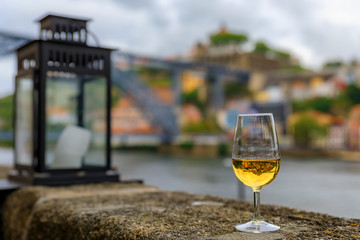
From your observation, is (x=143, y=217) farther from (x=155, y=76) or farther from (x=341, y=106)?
(x=155, y=76)

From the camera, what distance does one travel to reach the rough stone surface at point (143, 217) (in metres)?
1.44

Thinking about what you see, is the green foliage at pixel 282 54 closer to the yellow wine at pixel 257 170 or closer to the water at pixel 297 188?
the water at pixel 297 188

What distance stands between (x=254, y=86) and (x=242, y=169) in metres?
45.9

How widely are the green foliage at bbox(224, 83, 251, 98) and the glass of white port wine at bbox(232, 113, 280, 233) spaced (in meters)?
48.8

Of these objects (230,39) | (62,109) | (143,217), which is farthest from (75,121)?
(230,39)

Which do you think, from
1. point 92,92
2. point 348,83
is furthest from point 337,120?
point 92,92

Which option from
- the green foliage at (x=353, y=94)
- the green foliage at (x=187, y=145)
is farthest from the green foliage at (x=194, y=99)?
the green foliage at (x=187, y=145)

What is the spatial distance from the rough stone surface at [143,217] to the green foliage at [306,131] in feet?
52.0

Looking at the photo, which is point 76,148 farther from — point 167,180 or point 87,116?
point 167,180

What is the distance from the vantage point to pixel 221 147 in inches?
738

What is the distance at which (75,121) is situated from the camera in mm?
3494

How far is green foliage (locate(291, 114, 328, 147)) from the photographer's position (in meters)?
17.9

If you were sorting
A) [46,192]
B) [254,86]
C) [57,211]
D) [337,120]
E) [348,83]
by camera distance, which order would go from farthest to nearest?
[254,86] < [348,83] < [337,120] < [46,192] < [57,211]

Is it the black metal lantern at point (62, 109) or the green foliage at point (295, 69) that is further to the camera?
the green foliage at point (295, 69)
